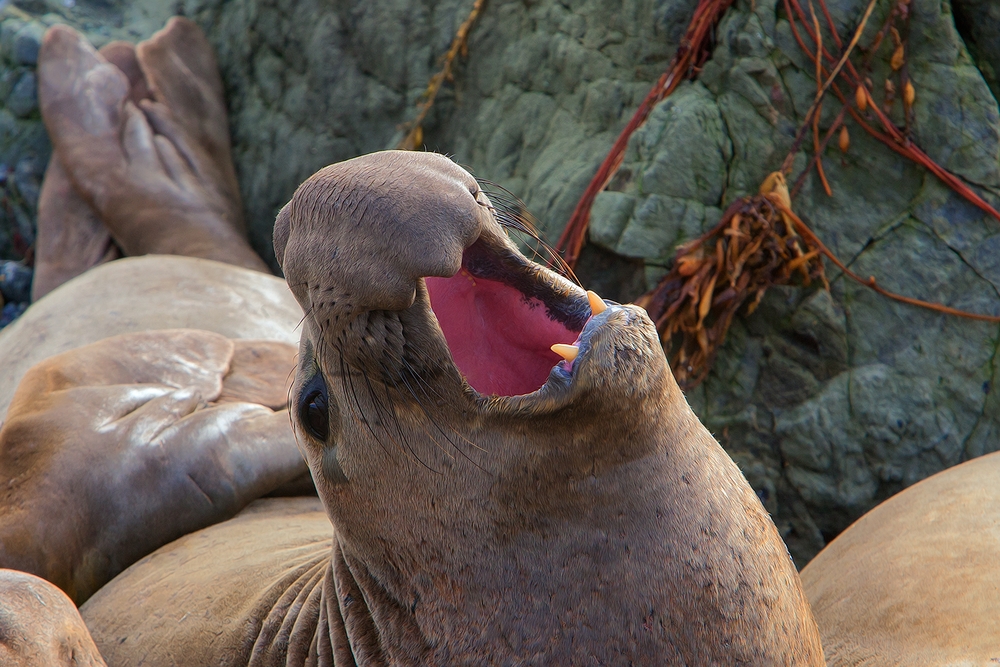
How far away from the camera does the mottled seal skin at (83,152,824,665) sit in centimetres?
167

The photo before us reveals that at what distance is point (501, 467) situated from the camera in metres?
1.74

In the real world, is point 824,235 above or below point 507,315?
below

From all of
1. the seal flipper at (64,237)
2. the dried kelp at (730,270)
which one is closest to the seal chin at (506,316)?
the dried kelp at (730,270)

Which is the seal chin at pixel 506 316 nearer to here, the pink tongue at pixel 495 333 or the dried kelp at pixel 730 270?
the pink tongue at pixel 495 333

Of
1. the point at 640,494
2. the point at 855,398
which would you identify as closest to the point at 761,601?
the point at 640,494

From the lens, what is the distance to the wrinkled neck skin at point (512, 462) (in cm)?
167

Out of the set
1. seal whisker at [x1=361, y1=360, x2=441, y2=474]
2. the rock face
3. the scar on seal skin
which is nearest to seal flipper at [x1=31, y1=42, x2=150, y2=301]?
the scar on seal skin

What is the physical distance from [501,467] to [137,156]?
17.2 ft

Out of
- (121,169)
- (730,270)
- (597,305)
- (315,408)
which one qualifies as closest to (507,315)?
(597,305)

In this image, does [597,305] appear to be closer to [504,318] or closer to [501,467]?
[504,318]

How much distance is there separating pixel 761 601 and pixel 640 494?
34 cm

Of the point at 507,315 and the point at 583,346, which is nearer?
the point at 583,346

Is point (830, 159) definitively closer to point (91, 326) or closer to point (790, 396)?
point (790, 396)

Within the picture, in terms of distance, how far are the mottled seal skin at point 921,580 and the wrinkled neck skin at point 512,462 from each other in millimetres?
444
